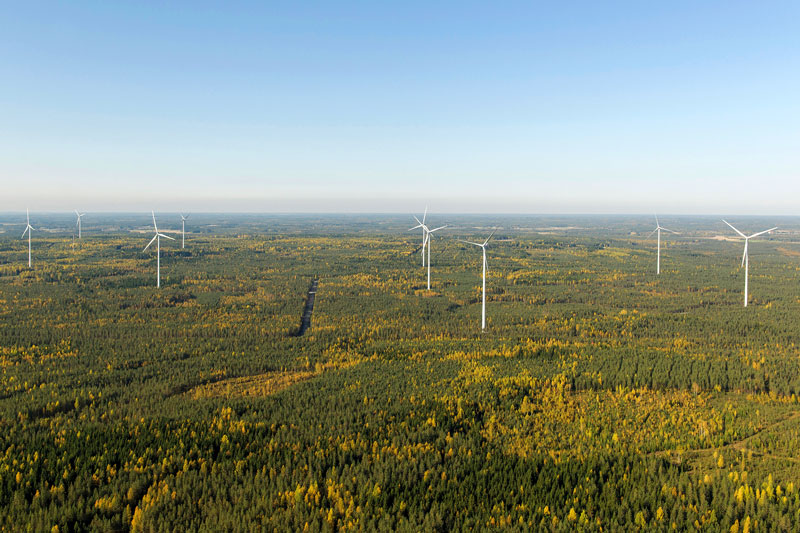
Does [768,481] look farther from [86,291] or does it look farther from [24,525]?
[86,291]

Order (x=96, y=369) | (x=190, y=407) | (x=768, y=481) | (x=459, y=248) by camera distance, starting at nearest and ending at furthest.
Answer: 1. (x=768, y=481)
2. (x=190, y=407)
3. (x=96, y=369)
4. (x=459, y=248)

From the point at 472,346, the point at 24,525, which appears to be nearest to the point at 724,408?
the point at 472,346

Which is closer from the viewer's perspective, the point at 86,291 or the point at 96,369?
the point at 96,369

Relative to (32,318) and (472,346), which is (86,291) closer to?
(32,318)

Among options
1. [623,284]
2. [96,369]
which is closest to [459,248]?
[623,284]

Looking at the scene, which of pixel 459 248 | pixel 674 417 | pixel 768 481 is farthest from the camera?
pixel 459 248

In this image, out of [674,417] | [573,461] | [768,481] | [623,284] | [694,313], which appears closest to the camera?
[768,481]
